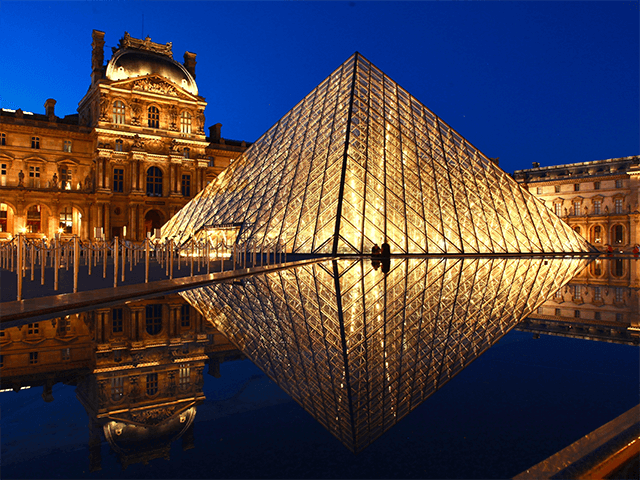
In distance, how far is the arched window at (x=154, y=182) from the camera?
4112 centimetres

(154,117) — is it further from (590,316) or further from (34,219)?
(590,316)

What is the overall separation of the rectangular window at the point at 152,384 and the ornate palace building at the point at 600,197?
57.0 m

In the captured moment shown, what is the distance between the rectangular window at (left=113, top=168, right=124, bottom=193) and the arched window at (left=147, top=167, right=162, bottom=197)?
2253 millimetres

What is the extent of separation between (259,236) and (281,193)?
2.41m

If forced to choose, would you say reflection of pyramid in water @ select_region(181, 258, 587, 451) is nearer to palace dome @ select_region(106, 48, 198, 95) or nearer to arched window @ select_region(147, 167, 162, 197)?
arched window @ select_region(147, 167, 162, 197)

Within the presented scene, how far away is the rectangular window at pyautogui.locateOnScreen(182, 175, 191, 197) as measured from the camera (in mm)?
42531

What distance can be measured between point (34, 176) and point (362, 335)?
143 ft

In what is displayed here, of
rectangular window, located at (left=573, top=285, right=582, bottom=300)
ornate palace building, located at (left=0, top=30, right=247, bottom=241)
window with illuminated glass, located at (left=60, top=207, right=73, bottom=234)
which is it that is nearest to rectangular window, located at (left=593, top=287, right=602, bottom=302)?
rectangular window, located at (left=573, top=285, right=582, bottom=300)

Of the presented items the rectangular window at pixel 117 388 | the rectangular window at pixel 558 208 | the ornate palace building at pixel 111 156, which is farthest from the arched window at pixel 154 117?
the rectangular window at pixel 558 208

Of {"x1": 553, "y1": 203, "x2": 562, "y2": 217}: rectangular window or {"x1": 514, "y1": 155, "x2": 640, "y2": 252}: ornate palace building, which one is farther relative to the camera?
{"x1": 553, "y1": 203, "x2": 562, "y2": 217}: rectangular window

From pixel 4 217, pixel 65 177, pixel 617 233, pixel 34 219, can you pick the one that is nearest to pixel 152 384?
pixel 65 177

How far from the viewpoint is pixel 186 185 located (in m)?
42.7

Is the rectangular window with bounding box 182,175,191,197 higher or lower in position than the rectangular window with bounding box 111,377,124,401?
higher

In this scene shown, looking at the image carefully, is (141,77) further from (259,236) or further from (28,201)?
(259,236)
